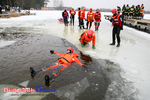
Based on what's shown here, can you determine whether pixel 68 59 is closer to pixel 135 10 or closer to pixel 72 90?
pixel 72 90

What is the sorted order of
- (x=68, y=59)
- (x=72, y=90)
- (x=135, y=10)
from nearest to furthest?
(x=72, y=90) → (x=68, y=59) → (x=135, y=10)

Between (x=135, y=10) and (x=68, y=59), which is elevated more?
(x=135, y=10)

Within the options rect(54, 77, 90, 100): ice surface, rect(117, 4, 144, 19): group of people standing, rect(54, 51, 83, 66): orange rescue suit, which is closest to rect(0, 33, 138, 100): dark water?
rect(54, 77, 90, 100): ice surface

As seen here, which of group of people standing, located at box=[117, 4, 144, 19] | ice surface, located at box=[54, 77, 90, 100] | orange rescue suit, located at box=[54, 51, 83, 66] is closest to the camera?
ice surface, located at box=[54, 77, 90, 100]

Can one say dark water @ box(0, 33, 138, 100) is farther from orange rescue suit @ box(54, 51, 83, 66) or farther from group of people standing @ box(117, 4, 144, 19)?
group of people standing @ box(117, 4, 144, 19)

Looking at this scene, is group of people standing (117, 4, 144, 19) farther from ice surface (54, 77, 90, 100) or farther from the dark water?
ice surface (54, 77, 90, 100)

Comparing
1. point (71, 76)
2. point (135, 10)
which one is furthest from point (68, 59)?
point (135, 10)

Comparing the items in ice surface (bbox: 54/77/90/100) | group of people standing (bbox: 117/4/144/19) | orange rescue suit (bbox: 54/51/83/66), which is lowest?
ice surface (bbox: 54/77/90/100)

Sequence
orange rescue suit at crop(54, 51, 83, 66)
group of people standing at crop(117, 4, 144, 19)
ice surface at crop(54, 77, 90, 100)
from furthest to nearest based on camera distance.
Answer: group of people standing at crop(117, 4, 144, 19) → orange rescue suit at crop(54, 51, 83, 66) → ice surface at crop(54, 77, 90, 100)

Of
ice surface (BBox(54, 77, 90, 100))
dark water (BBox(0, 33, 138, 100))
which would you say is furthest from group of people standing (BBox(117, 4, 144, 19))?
ice surface (BBox(54, 77, 90, 100))

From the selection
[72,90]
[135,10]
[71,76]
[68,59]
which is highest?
[135,10]

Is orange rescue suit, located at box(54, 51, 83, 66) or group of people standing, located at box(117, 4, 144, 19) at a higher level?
group of people standing, located at box(117, 4, 144, 19)

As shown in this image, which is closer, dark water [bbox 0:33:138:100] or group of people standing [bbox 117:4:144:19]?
dark water [bbox 0:33:138:100]

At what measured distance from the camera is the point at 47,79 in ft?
8.60
